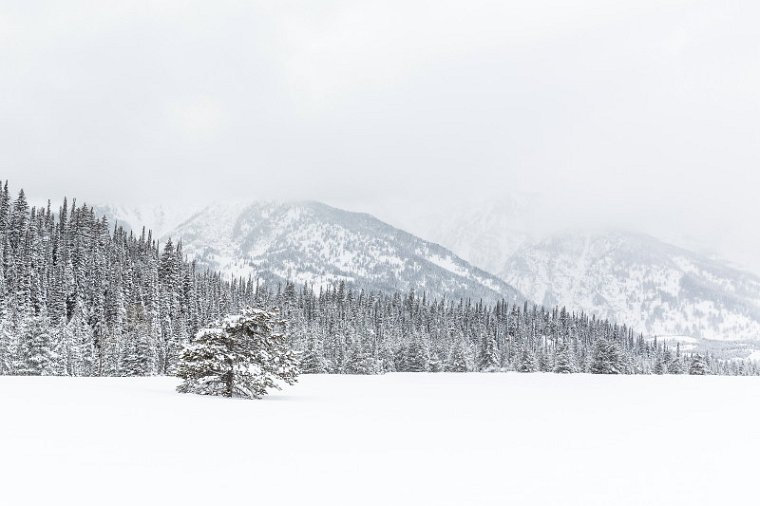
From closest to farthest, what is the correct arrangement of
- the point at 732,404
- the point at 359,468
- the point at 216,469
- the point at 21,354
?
the point at 216,469
the point at 359,468
the point at 732,404
the point at 21,354

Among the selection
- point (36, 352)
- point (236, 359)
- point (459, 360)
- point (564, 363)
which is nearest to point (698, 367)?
point (564, 363)

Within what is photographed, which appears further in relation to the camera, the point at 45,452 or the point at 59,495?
the point at 45,452

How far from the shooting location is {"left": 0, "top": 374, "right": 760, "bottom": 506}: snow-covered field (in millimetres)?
10266

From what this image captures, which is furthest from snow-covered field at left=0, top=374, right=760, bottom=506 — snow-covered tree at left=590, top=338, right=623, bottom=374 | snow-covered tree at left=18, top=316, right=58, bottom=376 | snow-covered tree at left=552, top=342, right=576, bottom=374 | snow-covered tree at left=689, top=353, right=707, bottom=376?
snow-covered tree at left=689, top=353, right=707, bottom=376

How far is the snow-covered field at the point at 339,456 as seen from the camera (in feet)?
33.7

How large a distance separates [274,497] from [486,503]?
356 cm

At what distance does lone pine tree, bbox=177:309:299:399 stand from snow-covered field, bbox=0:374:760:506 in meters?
4.72

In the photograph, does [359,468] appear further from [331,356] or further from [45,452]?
[331,356]

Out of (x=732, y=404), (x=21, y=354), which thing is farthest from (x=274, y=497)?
(x=21, y=354)

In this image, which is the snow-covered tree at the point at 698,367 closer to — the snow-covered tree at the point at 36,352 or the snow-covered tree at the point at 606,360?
the snow-covered tree at the point at 606,360

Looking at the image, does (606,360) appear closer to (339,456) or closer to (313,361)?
(313,361)

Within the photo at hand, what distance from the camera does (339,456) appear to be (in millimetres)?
13656

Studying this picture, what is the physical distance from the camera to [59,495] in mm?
9312

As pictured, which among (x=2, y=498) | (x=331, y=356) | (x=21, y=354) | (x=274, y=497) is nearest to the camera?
(x=2, y=498)
